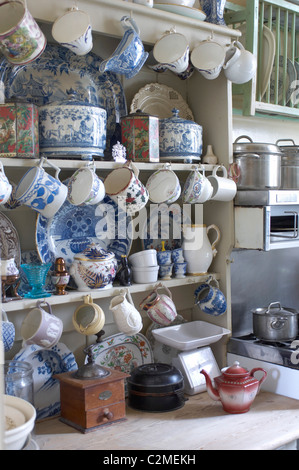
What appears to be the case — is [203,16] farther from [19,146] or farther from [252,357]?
[252,357]

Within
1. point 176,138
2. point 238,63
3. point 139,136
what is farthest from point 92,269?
point 238,63

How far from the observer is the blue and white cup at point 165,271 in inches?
81.0

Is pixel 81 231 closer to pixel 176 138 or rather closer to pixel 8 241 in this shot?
pixel 8 241

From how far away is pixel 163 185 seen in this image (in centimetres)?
195

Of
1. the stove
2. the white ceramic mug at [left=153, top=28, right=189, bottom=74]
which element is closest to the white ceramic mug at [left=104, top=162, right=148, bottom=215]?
the white ceramic mug at [left=153, top=28, right=189, bottom=74]

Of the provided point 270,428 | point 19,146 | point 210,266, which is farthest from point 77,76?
point 270,428

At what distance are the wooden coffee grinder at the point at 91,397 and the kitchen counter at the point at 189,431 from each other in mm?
27

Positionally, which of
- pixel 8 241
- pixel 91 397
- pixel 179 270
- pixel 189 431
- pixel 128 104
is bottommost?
pixel 189 431

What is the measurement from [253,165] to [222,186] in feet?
0.52

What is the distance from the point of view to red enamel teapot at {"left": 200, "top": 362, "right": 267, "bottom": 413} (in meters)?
1.83

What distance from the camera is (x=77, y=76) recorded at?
193 centimetres

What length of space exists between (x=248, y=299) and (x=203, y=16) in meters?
1.11

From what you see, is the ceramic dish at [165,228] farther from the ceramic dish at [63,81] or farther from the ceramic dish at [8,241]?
the ceramic dish at [8,241]

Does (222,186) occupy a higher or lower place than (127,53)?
lower
